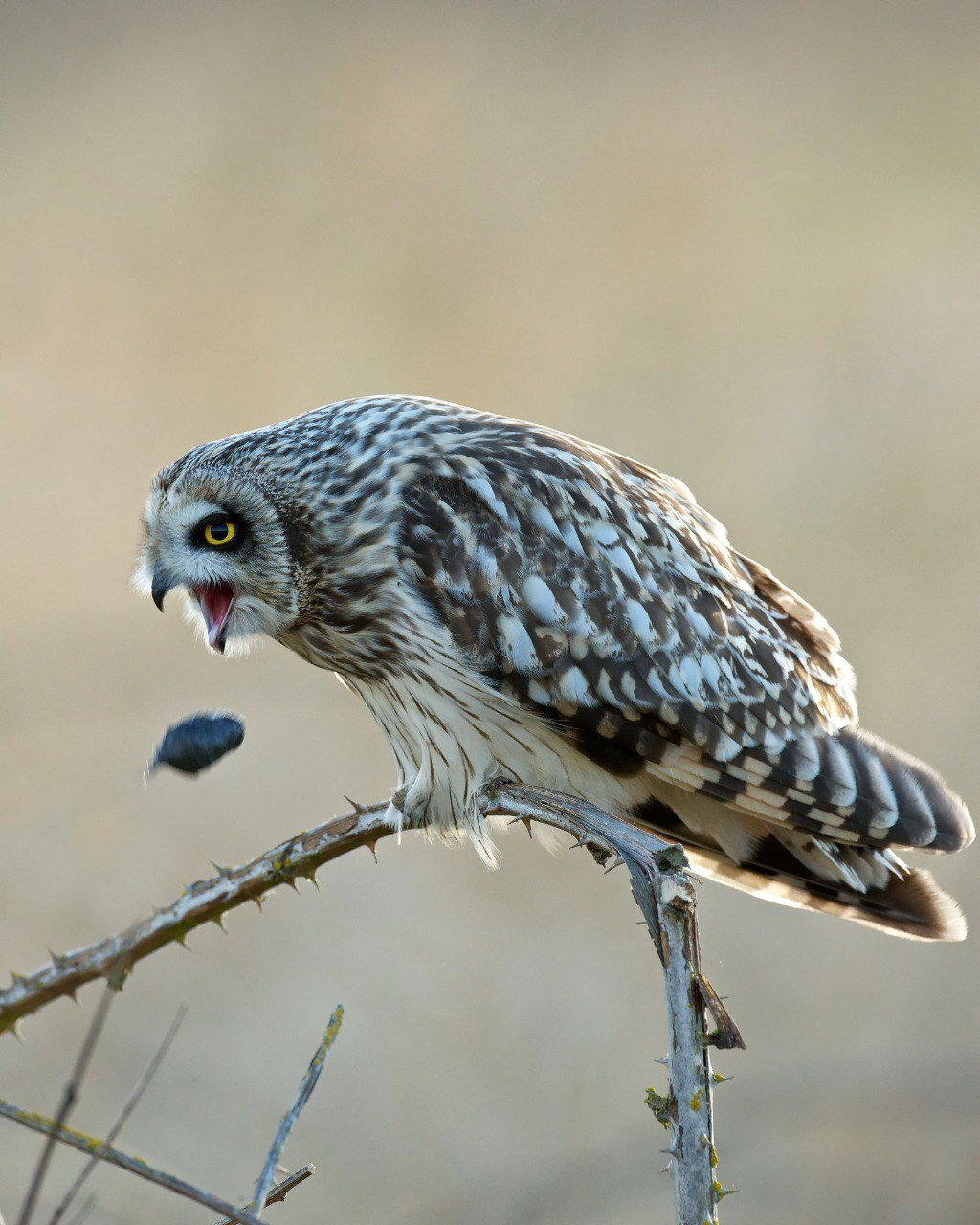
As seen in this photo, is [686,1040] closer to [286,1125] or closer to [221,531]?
[286,1125]

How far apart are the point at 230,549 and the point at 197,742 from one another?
0.88 metres

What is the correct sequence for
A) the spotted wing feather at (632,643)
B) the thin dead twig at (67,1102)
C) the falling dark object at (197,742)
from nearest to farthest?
the thin dead twig at (67,1102), the falling dark object at (197,742), the spotted wing feather at (632,643)

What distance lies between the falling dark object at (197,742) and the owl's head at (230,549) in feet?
2.45

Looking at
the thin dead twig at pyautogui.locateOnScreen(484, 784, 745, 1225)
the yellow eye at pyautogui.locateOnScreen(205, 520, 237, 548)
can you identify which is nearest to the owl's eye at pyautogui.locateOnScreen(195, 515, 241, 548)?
the yellow eye at pyautogui.locateOnScreen(205, 520, 237, 548)

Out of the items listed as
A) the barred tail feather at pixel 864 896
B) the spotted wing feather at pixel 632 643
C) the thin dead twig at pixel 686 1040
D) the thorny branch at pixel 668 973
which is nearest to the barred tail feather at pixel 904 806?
the spotted wing feather at pixel 632 643

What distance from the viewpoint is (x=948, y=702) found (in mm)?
8336

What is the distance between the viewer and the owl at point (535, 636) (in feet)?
9.19

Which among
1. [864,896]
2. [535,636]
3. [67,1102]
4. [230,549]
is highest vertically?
[230,549]

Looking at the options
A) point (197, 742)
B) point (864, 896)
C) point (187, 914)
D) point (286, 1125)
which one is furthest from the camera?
point (864, 896)

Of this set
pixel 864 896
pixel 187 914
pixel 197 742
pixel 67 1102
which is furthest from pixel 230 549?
pixel 67 1102

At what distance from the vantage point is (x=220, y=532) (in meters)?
2.85

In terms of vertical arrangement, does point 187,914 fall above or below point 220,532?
below

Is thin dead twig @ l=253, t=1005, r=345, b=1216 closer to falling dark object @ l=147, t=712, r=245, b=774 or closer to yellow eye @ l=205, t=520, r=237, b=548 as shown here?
falling dark object @ l=147, t=712, r=245, b=774

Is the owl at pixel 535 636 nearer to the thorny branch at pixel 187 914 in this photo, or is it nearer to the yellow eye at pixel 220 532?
the yellow eye at pixel 220 532
